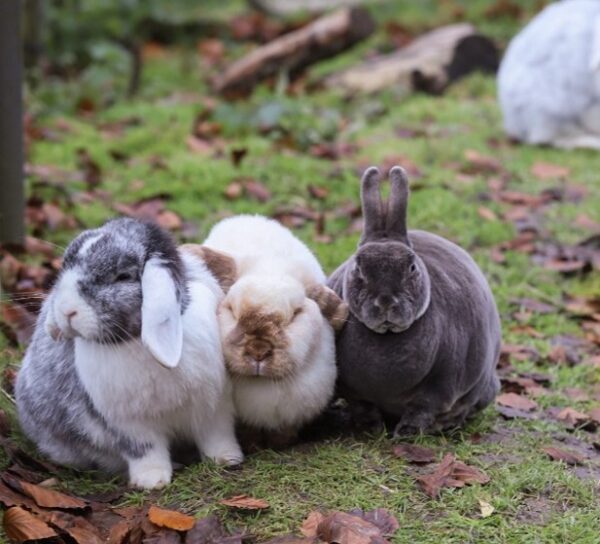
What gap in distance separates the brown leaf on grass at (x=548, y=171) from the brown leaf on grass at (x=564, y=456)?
3541mm

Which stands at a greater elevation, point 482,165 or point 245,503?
point 482,165

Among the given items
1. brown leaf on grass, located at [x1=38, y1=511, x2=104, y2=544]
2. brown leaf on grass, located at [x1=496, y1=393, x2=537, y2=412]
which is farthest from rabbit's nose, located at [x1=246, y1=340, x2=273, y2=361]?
brown leaf on grass, located at [x1=496, y1=393, x2=537, y2=412]

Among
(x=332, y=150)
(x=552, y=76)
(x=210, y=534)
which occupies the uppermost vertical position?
(x=552, y=76)

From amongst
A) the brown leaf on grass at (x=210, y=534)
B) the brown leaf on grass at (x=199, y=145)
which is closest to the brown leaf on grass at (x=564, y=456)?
the brown leaf on grass at (x=210, y=534)

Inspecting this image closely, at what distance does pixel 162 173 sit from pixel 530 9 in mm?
5894

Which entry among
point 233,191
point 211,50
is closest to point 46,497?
point 233,191

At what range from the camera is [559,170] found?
22.4 feet

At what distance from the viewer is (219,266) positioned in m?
3.29

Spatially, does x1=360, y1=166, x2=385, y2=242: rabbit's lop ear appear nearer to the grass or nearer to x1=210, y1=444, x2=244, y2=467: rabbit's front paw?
the grass

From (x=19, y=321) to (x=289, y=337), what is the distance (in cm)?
180

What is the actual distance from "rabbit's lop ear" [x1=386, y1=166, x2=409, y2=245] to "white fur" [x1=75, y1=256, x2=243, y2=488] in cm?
60

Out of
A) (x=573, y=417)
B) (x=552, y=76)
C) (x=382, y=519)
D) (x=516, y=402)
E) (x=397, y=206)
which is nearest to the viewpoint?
(x=382, y=519)

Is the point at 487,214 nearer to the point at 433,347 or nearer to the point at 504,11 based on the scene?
the point at 433,347

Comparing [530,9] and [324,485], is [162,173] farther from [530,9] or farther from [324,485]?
[530,9]
